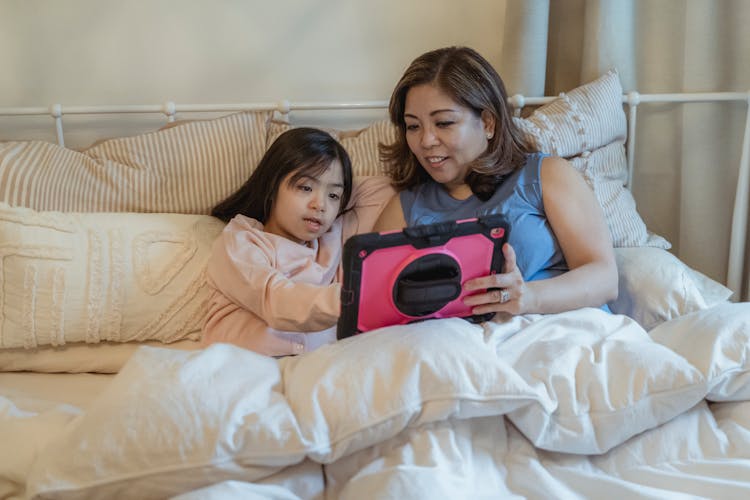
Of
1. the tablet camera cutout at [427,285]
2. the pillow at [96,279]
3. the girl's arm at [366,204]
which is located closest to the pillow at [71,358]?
the pillow at [96,279]

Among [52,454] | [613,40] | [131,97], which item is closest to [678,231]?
[613,40]

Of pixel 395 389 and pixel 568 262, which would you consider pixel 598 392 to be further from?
pixel 568 262

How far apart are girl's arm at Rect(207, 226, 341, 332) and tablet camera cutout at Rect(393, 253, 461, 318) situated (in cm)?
13

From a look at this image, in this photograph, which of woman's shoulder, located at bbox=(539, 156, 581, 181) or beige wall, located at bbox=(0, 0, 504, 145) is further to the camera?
beige wall, located at bbox=(0, 0, 504, 145)

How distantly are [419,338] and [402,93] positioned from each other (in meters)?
0.68

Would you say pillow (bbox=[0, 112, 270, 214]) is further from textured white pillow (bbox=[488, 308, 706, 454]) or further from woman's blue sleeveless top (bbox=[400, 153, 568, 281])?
textured white pillow (bbox=[488, 308, 706, 454])

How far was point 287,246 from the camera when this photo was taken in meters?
1.45

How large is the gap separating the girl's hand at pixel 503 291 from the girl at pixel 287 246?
23 centimetres

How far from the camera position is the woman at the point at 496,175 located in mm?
1404

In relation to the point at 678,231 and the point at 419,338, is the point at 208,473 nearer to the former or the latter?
the point at 419,338

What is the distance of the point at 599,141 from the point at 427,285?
860mm

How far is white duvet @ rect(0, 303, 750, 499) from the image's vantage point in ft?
2.86

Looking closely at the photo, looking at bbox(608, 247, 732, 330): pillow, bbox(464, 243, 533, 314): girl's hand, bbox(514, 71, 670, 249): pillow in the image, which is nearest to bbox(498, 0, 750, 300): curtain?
bbox(514, 71, 670, 249): pillow

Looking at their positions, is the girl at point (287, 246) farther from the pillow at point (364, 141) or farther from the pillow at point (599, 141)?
the pillow at point (599, 141)
